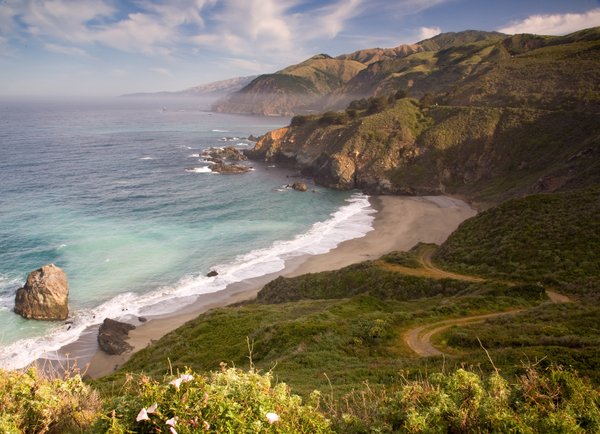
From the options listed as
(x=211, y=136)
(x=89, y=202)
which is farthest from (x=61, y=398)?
(x=211, y=136)

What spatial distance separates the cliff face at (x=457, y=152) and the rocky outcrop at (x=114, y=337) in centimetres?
4514

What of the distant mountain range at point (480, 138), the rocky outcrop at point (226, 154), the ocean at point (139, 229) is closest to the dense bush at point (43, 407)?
the ocean at point (139, 229)

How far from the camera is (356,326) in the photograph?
14320 mm

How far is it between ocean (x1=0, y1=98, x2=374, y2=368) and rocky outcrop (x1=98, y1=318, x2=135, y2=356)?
76.3 inches

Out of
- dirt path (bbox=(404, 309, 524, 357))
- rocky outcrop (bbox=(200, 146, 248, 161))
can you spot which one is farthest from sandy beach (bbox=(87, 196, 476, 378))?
rocky outcrop (bbox=(200, 146, 248, 161))

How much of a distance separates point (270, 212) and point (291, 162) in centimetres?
3403

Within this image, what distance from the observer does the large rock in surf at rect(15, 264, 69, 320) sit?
25.2m

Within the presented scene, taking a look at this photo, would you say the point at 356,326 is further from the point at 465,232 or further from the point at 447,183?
the point at 447,183

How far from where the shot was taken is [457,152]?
5850 centimetres

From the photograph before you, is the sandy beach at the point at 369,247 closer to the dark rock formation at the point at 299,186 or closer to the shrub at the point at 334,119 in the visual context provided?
the dark rock formation at the point at 299,186

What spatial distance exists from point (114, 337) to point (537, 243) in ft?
102

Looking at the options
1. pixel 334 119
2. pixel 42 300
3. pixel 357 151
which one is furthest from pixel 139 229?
pixel 334 119

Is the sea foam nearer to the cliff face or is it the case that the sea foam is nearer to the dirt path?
the cliff face

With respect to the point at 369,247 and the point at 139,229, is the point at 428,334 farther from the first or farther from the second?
the point at 139,229
